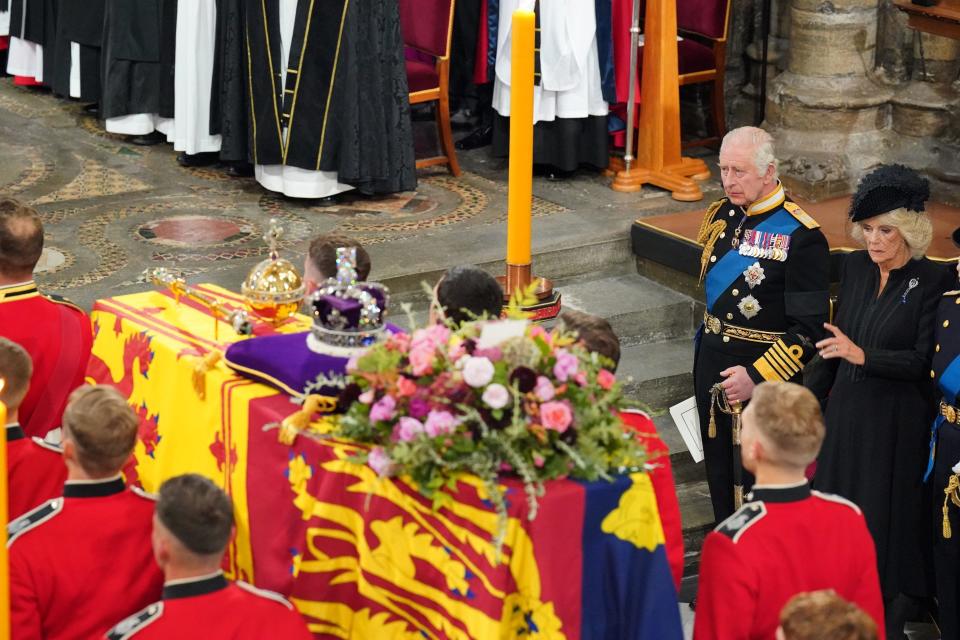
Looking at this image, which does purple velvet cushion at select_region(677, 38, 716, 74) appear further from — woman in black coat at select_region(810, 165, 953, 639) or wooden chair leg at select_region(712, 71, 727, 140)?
woman in black coat at select_region(810, 165, 953, 639)

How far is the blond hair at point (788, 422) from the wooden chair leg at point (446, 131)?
4.62 meters

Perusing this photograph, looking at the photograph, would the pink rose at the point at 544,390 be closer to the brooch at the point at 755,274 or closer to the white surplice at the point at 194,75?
the brooch at the point at 755,274

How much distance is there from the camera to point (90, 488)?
306cm

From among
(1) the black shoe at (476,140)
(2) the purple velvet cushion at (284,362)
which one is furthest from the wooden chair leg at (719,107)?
(2) the purple velvet cushion at (284,362)

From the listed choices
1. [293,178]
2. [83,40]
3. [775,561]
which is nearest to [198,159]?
[293,178]

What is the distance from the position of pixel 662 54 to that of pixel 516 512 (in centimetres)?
475

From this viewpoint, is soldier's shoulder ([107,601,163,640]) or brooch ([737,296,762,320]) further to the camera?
brooch ([737,296,762,320])

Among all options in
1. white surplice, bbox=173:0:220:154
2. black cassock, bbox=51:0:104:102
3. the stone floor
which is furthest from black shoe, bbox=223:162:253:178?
black cassock, bbox=51:0:104:102

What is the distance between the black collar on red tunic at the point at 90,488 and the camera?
3.06m

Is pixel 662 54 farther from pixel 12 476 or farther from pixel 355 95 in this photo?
pixel 12 476

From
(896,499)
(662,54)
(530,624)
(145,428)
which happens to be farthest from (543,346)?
(662,54)

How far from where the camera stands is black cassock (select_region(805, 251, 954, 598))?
15.0 feet

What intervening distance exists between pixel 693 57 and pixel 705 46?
0.57ft

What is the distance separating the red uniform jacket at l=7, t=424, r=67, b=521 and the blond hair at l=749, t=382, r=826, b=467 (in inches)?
61.5
